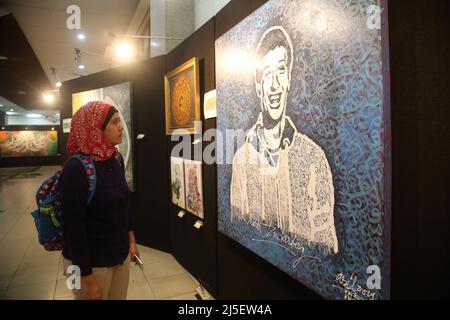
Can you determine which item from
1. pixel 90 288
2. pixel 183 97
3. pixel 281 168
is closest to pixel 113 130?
pixel 90 288

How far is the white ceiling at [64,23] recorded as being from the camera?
6.59 meters

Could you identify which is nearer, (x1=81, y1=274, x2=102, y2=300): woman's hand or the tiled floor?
(x1=81, y1=274, x2=102, y2=300): woman's hand

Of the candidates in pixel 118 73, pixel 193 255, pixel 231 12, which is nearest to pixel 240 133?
pixel 231 12

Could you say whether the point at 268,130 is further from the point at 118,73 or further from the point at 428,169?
the point at 118,73

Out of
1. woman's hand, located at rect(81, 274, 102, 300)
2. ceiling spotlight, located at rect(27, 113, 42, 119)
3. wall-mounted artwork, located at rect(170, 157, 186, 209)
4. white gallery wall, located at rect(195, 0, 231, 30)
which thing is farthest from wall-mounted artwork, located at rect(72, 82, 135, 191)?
ceiling spotlight, located at rect(27, 113, 42, 119)

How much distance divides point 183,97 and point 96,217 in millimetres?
2131

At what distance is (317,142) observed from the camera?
1.62 m

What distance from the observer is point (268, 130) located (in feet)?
6.68

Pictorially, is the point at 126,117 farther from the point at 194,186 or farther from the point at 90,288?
the point at 90,288

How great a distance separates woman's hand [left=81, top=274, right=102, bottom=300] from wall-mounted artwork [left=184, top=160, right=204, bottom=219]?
67.8 inches

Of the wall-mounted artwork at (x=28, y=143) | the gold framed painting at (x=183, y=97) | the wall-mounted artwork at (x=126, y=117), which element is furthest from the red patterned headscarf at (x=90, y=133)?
the wall-mounted artwork at (x=28, y=143)

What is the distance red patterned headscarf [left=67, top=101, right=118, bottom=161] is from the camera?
1.81 metres

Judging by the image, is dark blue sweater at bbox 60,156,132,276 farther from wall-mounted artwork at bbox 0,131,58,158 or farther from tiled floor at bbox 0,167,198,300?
wall-mounted artwork at bbox 0,131,58,158

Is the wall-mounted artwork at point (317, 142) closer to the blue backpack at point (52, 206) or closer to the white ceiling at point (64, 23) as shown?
the blue backpack at point (52, 206)
